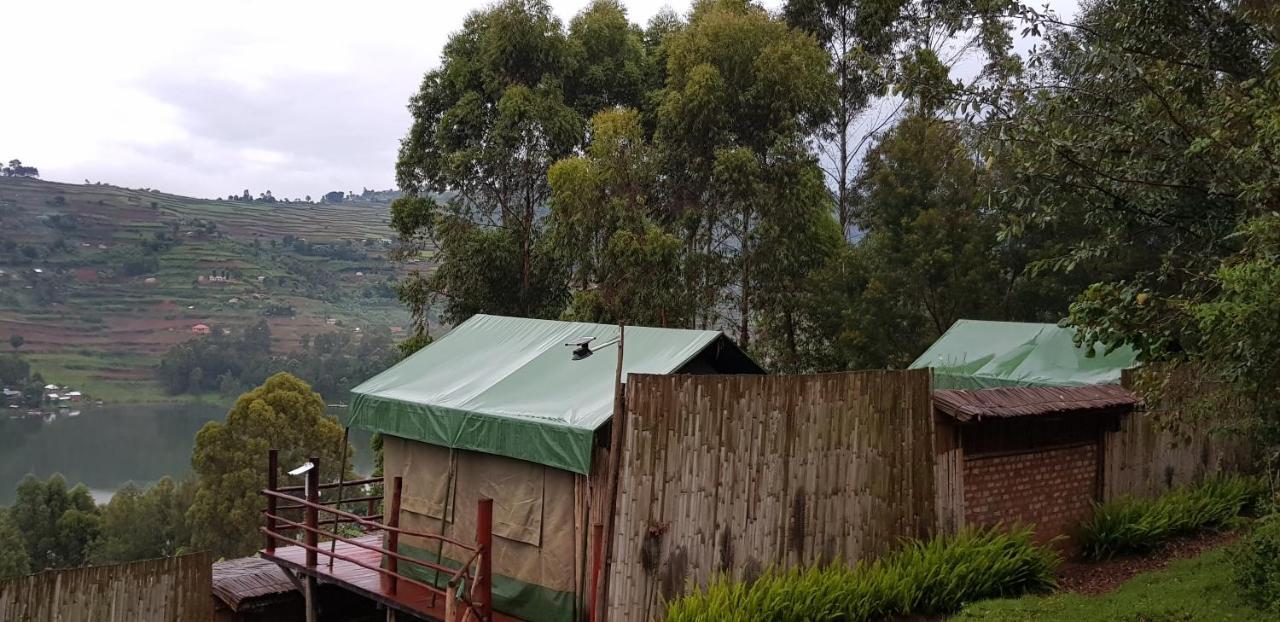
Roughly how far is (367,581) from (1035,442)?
711 centimetres

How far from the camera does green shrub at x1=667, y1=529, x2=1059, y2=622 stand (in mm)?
7770

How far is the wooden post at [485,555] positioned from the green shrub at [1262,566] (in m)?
6.03

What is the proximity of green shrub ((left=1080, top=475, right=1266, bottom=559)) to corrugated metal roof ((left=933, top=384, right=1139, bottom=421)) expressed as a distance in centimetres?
113

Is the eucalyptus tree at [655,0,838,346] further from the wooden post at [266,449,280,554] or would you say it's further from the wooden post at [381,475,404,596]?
the wooden post at [381,475,404,596]

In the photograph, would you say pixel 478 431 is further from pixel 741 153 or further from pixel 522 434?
pixel 741 153

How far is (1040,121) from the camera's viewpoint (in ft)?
29.3

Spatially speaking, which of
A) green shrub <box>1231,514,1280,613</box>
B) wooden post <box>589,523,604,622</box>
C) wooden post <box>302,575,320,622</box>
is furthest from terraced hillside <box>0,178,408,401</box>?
green shrub <box>1231,514,1280,613</box>

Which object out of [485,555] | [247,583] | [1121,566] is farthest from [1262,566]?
[247,583]

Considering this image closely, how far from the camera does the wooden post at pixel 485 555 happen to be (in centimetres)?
823

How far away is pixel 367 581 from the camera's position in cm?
1056

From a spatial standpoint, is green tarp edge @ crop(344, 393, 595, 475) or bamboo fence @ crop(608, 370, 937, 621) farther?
green tarp edge @ crop(344, 393, 595, 475)

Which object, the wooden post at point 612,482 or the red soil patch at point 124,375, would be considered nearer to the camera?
the wooden post at point 612,482

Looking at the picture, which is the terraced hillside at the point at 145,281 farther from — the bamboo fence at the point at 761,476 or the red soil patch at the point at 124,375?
the bamboo fence at the point at 761,476

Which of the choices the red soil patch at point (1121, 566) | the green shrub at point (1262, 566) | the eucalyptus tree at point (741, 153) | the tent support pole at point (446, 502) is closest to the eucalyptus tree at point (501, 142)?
the eucalyptus tree at point (741, 153)
